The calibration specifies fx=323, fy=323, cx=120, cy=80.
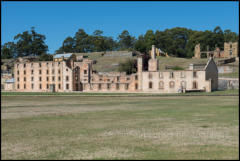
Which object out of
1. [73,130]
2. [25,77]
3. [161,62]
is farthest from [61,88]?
[73,130]

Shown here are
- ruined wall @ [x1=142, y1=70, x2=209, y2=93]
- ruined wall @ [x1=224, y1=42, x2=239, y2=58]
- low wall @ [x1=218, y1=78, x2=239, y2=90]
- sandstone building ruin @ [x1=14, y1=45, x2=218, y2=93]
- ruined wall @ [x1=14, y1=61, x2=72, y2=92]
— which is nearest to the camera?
ruined wall @ [x1=142, y1=70, x2=209, y2=93]

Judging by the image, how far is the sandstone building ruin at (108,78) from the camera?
67312 millimetres

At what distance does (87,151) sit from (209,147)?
3.62 metres

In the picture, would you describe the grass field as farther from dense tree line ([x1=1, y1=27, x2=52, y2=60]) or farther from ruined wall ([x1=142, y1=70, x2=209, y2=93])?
dense tree line ([x1=1, y1=27, x2=52, y2=60])

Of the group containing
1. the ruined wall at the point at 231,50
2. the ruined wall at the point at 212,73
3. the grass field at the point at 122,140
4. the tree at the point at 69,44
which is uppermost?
the tree at the point at 69,44

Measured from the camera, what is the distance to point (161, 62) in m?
111

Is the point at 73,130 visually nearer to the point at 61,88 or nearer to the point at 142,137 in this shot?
the point at 142,137

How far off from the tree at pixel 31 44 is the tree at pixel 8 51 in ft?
17.6

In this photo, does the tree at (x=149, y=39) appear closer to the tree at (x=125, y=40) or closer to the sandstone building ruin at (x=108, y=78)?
the tree at (x=125, y=40)

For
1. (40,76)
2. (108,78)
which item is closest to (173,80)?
(108,78)

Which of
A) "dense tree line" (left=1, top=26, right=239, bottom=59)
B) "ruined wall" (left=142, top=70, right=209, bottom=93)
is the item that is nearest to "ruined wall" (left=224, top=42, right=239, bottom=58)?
"dense tree line" (left=1, top=26, right=239, bottom=59)

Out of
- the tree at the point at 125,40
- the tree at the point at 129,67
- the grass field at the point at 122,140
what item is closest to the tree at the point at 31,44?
Answer: the tree at the point at 125,40

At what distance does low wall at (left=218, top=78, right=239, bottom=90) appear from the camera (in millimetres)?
66938

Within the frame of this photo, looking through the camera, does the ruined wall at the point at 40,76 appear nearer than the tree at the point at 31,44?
Yes
